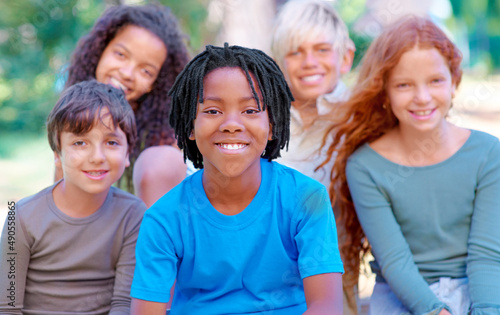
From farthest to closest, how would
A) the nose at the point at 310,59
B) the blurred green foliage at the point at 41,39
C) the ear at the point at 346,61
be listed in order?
1. the blurred green foliage at the point at 41,39
2. the ear at the point at 346,61
3. the nose at the point at 310,59

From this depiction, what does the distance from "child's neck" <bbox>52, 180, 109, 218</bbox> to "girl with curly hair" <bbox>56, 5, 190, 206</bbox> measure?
63 centimetres

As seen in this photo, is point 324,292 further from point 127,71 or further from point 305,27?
point 127,71

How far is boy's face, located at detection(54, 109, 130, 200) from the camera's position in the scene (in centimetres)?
220

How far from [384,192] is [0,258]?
1.58m

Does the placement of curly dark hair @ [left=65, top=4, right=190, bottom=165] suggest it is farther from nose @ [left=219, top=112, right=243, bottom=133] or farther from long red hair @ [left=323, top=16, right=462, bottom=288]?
nose @ [left=219, top=112, right=243, bottom=133]

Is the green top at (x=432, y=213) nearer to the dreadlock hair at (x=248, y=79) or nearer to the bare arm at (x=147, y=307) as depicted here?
the dreadlock hair at (x=248, y=79)

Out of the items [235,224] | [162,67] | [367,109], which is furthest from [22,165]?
[235,224]

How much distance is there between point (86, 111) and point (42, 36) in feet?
15.6

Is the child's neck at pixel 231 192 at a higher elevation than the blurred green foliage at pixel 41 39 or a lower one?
lower

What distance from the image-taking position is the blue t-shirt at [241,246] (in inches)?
71.8

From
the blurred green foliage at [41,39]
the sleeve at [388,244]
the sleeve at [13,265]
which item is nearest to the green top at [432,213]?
the sleeve at [388,244]

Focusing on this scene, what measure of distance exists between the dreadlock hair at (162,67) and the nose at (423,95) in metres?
1.28

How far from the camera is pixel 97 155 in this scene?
2188 mm

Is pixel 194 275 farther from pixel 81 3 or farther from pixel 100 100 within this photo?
pixel 81 3
